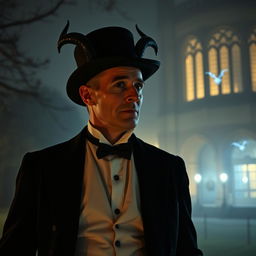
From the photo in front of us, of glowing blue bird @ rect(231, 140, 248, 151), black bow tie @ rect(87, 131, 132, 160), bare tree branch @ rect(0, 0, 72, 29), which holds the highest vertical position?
bare tree branch @ rect(0, 0, 72, 29)

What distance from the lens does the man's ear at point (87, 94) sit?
124 centimetres

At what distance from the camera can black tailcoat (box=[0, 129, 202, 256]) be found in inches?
42.2

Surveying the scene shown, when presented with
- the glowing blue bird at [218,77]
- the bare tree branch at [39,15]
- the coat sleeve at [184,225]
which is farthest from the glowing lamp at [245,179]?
the bare tree branch at [39,15]

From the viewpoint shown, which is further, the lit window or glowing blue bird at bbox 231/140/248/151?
glowing blue bird at bbox 231/140/248/151

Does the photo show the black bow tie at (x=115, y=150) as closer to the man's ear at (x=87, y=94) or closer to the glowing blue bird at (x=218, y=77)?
the man's ear at (x=87, y=94)

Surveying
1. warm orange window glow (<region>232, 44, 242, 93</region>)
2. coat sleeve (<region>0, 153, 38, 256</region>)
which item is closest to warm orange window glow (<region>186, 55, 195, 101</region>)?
warm orange window glow (<region>232, 44, 242, 93</region>)

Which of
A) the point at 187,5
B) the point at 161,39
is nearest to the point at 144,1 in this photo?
the point at 161,39

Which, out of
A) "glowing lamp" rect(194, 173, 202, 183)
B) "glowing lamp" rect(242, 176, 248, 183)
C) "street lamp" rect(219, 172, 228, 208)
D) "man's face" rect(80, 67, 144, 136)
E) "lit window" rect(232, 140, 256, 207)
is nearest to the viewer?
"man's face" rect(80, 67, 144, 136)

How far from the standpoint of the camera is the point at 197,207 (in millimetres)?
3344

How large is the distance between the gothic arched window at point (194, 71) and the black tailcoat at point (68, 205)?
239 centimetres

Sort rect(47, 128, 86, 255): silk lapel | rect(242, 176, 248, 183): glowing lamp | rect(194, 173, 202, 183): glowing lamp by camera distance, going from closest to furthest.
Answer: rect(47, 128, 86, 255): silk lapel
rect(242, 176, 248, 183): glowing lamp
rect(194, 173, 202, 183): glowing lamp

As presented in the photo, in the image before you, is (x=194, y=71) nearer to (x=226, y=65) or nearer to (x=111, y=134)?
(x=226, y=65)

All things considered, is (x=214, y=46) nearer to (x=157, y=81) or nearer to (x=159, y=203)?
(x=157, y=81)

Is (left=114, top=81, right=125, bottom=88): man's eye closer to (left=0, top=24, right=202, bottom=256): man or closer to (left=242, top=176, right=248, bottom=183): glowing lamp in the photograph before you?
(left=0, top=24, right=202, bottom=256): man
